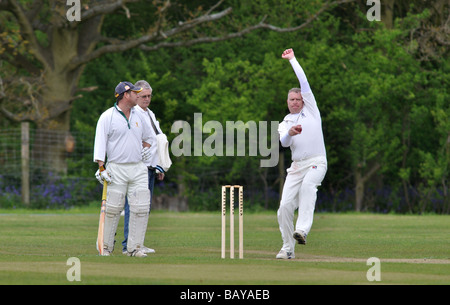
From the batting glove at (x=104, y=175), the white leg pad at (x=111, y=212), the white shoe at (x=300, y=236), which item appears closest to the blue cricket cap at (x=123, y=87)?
the batting glove at (x=104, y=175)

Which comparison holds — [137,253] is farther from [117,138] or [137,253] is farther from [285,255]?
[285,255]

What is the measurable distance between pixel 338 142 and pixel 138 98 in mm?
17688

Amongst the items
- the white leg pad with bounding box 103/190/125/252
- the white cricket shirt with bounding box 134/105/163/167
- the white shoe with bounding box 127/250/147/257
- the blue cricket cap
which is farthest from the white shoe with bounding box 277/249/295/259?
the blue cricket cap

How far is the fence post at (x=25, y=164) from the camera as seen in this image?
1176 inches

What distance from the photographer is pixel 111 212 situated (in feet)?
43.3

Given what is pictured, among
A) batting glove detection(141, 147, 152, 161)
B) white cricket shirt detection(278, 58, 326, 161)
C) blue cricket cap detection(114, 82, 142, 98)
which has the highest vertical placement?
blue cricket cap detection(114, 82, 142, 98)

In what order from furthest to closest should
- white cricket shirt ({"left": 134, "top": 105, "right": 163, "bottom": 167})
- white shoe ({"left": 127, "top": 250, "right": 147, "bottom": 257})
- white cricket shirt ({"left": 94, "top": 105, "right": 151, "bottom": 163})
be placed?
white cricket shirt ({"left": 134, "top": 105, "right": 163, "bottom": 167})
white cricket shirt ({"left": 94, "top": 105, "right": 151, "bottom": 163})
white shoe ({"left": 127, "top": 250, "right": 147, "bottom": 257})

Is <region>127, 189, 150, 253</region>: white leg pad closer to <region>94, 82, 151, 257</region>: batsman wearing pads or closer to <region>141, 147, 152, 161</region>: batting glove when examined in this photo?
<region>94, 82, 151, 257</region>: batsman wearing pads

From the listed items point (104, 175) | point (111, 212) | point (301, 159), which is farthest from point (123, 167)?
point (301, 159)

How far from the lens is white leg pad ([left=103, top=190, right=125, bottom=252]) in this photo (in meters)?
13.2

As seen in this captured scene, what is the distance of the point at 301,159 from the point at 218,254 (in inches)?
74.1

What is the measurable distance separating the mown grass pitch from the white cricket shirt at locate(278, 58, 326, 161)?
4.84 feet

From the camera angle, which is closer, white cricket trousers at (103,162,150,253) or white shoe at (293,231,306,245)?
white shoe at (293,231,306,245)
